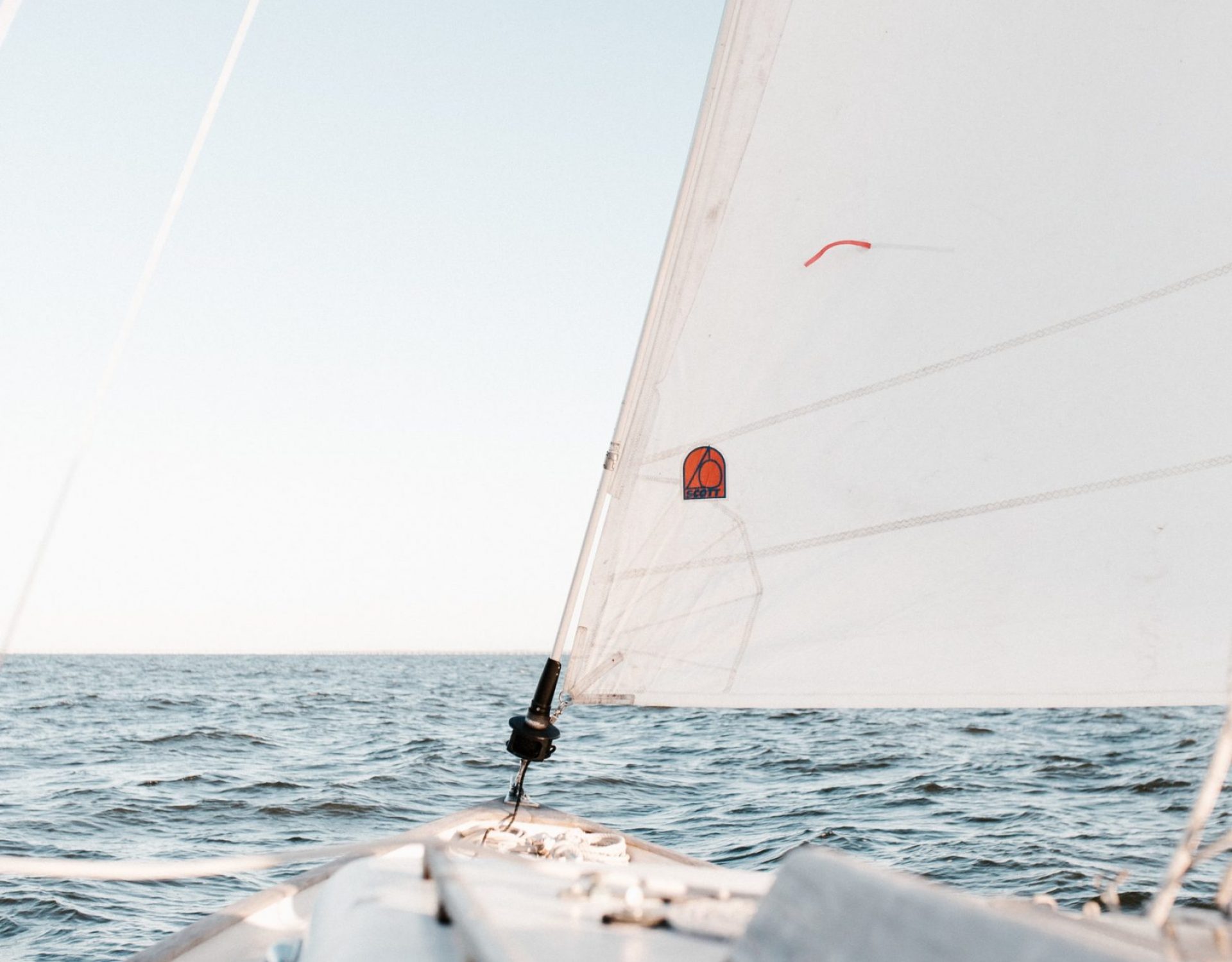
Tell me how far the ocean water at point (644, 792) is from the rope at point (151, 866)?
1670 mm

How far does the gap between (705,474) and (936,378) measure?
0.59m

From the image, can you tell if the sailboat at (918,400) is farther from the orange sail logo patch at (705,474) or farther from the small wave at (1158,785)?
the small wave at (1158,785)

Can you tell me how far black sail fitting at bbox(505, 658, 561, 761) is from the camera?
99.7 inches

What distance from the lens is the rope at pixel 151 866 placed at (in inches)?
72.0

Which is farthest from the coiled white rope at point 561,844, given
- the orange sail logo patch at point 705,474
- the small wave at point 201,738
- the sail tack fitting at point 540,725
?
the small wave at point 201,738

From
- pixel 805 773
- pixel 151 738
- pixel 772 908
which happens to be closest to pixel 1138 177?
pixel 772 908

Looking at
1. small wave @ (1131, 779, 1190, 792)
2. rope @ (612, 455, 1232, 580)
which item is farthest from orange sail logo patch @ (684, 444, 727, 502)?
small wave @ (1131, 779, 1190, 792)

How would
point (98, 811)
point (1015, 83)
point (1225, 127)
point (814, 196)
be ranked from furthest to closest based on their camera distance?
point (98, 811)
point (814, 196)
point (1015, 83)
point (1225, 127)

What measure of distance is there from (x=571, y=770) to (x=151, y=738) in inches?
248

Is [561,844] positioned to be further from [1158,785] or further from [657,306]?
[1158,785]

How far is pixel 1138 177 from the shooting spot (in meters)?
2.06

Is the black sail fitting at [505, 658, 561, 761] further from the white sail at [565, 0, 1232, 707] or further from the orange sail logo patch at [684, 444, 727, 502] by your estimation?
the orange sail logo patch at [684, 444, 727, 502]

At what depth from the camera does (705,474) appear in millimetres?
2352

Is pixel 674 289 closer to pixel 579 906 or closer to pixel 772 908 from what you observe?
pixel 579 906
